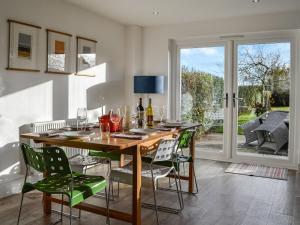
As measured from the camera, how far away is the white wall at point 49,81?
3.71 meters

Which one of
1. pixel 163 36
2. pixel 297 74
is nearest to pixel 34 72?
pixel 163 36

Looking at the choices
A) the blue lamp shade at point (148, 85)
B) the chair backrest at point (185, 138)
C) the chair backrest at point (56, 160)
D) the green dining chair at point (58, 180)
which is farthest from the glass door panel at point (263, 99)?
the chair backrest at point (56, 160)

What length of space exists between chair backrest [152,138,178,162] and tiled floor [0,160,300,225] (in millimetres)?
622

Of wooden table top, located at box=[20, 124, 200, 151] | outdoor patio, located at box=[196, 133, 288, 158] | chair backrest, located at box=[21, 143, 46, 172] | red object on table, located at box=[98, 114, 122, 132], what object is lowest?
outdoor patio, located at box=[196, 133, 288, 158]

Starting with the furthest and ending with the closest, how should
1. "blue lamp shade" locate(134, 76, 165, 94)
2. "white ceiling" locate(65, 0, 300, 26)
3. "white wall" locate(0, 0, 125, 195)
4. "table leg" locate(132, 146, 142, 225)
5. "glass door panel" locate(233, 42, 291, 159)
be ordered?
1. "blue lamp shade" locate(134, 76, 165, 94)
2. "glass door panel" locate(233, 42, 291, 159)
3. "white ceiling" locate(65, 0, 300, 26)
4. "white wall" locate(0, 0, 125, 195)
5. "table leg" locate(132, 146, 142, 225)

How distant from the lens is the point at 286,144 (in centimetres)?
518

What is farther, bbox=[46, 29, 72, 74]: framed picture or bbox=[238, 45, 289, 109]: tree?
bbox=[238, 45, 289, 109]: tree

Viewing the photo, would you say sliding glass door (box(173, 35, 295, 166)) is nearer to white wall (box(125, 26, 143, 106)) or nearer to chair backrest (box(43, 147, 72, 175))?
white wall (box(125, 26, 143, 106))

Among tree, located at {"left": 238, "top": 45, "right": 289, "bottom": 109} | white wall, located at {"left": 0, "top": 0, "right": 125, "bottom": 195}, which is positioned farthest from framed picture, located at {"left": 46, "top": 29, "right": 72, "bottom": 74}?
tree, located at {"left": 238, "top": 45, "right": 289, "bottom": 109}

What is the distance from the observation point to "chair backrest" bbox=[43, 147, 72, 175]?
91.0 inches

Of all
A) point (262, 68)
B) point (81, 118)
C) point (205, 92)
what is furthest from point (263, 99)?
point (81, 118)

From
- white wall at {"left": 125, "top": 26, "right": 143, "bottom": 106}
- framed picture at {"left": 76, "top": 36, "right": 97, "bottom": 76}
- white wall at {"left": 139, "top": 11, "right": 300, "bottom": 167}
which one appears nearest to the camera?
framed picture at {"left": 76, "top": 36, "right": 97, "bottom": 76}

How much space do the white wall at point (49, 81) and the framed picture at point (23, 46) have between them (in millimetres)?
63

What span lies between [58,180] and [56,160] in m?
0.43
